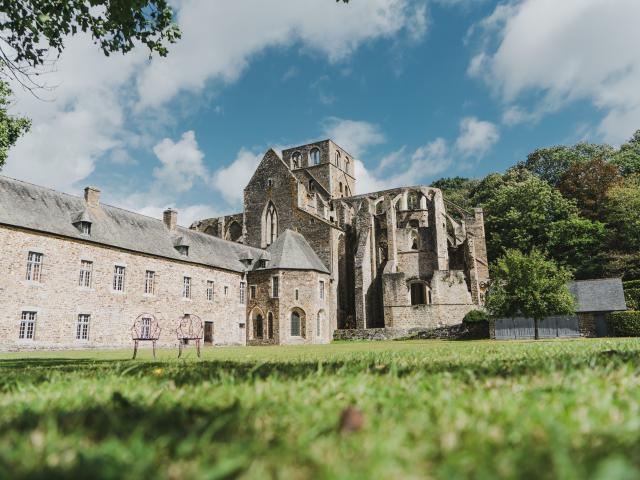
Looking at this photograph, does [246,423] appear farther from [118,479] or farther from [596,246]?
[596,246]

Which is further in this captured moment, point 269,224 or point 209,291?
point 269,224

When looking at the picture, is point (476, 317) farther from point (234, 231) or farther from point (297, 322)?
point (234, 231)

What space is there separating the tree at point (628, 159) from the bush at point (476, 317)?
97.5 ft

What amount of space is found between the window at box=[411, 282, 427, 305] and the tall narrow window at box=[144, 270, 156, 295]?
78.5 feet

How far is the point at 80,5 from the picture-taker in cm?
868

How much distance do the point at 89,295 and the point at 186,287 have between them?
278 inches

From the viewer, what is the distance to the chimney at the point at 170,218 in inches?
1357

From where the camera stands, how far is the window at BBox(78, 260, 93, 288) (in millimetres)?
26391

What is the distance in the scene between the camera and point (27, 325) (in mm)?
23719

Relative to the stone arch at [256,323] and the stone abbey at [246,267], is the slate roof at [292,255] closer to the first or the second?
the stone abbey at [246,267]

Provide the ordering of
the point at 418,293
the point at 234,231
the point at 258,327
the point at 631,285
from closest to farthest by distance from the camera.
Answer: the point at 631,285 < the point at 258,327 < the point at 418,293 < the point at 234,231

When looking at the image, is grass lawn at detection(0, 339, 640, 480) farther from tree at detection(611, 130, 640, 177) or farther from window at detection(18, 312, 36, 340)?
tree at detection(611, 130, 640, 177)

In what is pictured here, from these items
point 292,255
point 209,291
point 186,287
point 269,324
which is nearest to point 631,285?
point 292,255

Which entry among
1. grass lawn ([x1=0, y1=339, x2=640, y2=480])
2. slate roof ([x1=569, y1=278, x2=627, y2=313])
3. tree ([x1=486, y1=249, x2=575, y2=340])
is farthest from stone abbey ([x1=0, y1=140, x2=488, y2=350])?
grass lawn ([x1=0, y1=339, x2=640, y2=480])
